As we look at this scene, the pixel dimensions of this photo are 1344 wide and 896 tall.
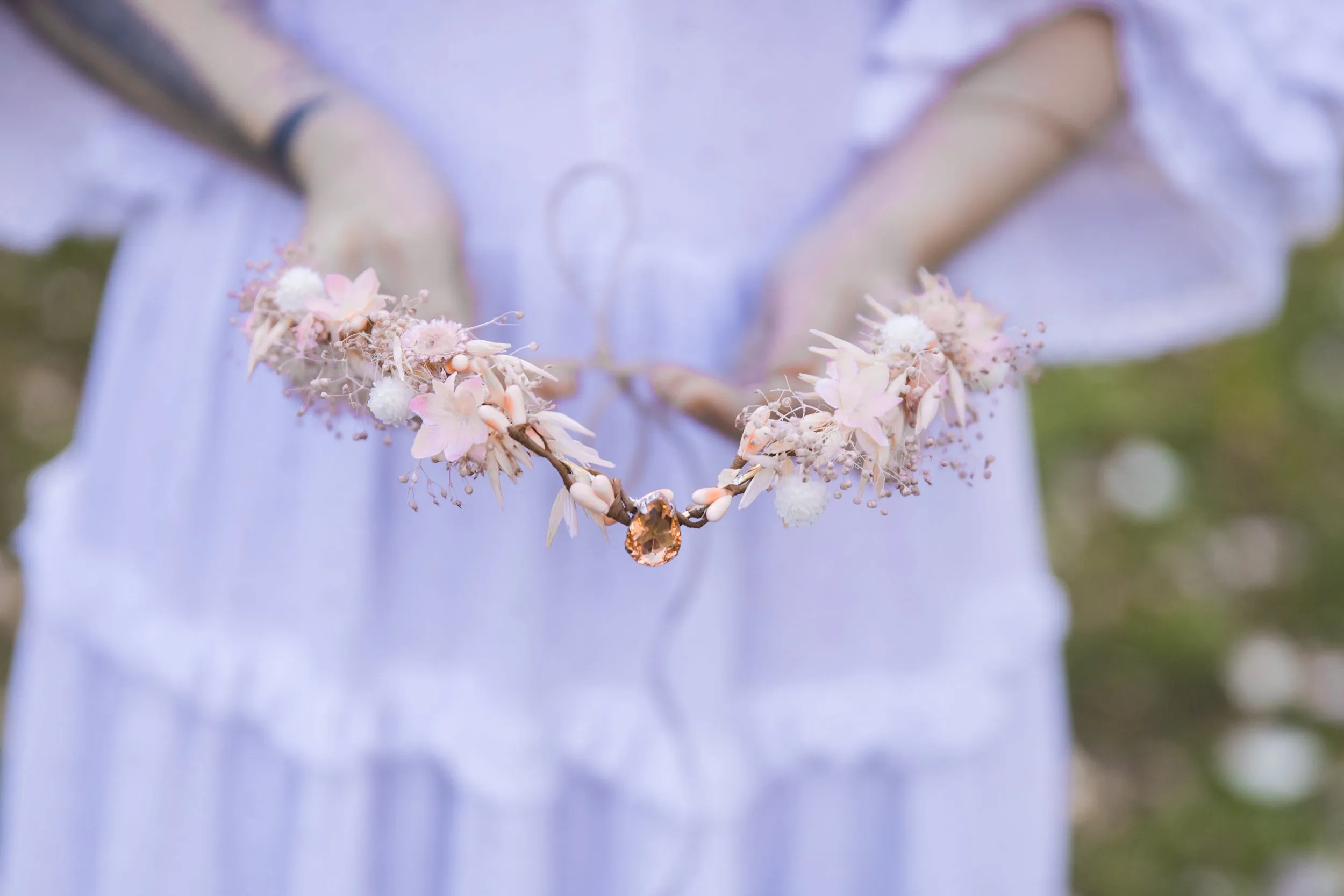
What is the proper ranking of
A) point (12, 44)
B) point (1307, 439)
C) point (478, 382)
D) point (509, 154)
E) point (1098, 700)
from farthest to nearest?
1. point (1307, 439)
2. point (1098, 700)
3. point (12, 44)
4. point (509, 154)
5. point (478, 382)

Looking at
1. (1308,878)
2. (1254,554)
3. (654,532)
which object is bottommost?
(1308,878)

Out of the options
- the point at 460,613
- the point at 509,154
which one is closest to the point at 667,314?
the point at 509,154

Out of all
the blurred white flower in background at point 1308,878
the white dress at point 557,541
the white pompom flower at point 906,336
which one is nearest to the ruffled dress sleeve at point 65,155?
the white dress at point 557,541

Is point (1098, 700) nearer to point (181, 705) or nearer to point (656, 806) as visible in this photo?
point (656, 806)

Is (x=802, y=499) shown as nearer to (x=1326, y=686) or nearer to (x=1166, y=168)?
(x=1166, y=168)

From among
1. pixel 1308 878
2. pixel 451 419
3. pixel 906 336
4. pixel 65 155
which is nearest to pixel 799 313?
pixel 906 336
